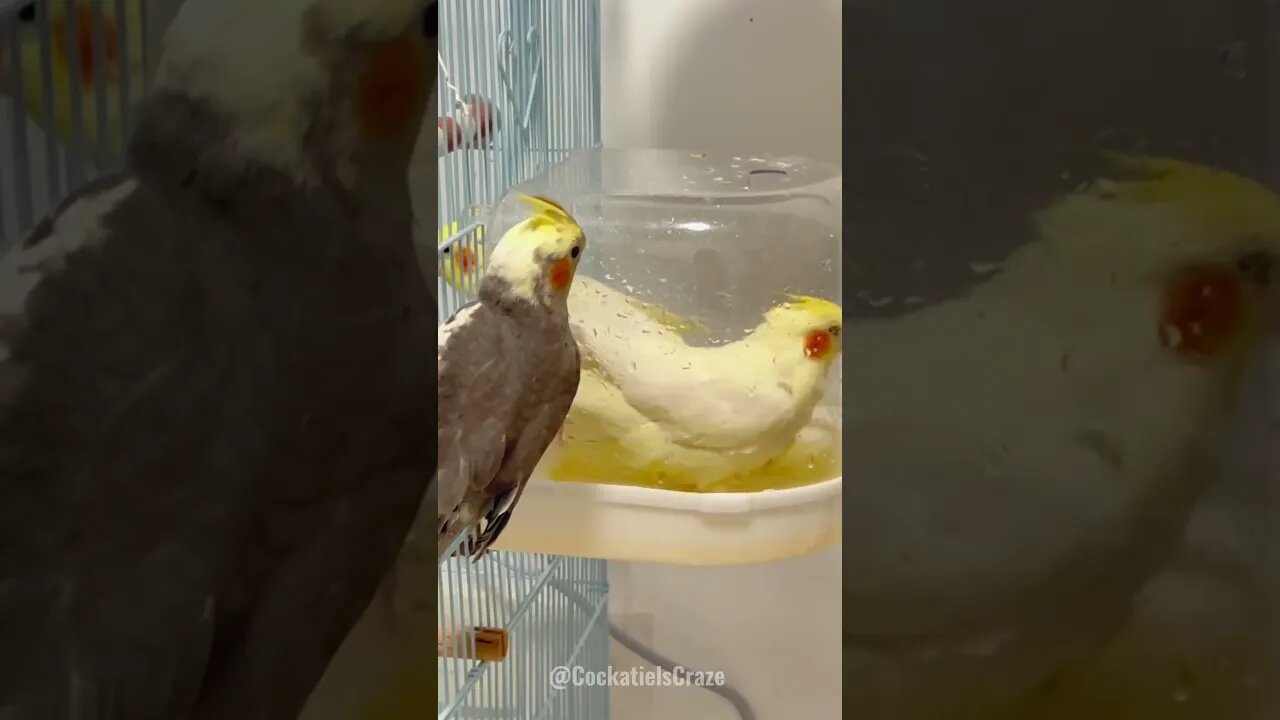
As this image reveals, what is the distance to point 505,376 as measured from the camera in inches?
26.2

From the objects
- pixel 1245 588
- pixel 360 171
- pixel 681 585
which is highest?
pixel 360 171

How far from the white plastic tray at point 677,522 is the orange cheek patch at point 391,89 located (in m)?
0.40

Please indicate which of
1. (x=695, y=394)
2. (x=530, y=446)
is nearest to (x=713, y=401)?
(x=695, y=394)

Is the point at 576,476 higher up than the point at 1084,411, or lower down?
lower down

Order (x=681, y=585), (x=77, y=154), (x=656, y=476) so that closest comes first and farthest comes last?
(x=77, y=154) → (x=656, y=476) → (x=681, y=585)

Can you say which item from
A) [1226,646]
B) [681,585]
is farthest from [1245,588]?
[681,585]

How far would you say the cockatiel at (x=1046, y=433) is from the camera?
32cm

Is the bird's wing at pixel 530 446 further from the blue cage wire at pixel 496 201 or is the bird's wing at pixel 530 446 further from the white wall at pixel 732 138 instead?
the white wall at pixel 732 138

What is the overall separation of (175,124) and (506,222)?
46 centimetres

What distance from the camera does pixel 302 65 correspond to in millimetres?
353

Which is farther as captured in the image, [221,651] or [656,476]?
[656,476]

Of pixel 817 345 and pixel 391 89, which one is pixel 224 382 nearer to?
pixel 391 89

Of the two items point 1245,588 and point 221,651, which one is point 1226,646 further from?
point 221,651

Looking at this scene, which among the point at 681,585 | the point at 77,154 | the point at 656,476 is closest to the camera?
the point at 77,154
